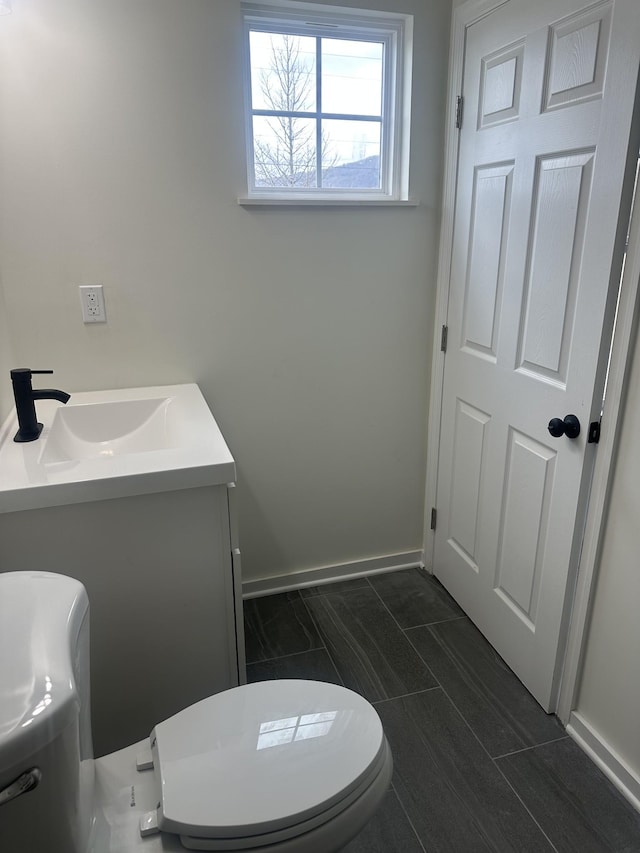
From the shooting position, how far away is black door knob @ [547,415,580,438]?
1.56 meters

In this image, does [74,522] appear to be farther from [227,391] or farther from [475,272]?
[475,272]

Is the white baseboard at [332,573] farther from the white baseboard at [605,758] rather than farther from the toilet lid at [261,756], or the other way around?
the toilet lid at [261,756]

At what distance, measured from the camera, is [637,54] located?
4.26 ft

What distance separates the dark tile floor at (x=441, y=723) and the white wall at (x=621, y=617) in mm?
152

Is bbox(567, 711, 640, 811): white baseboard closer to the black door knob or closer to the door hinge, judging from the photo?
the black door knob

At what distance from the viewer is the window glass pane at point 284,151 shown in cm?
206

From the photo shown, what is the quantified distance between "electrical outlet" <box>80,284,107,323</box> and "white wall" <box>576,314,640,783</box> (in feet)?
5.18

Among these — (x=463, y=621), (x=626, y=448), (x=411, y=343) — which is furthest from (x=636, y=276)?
(x=463, y=621)

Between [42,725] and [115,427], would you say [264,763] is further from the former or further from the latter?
[115,427]

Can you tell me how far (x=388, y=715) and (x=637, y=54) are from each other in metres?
1.84

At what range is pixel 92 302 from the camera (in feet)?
6.30

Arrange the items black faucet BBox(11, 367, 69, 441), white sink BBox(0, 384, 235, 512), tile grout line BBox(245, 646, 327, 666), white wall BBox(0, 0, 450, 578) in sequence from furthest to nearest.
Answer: tile grout line BBox(245, 646, 327, 666)
white wall BBox(0, 0, 450, 578)
black faucet BBox(11, 367, 69, 441)
white sink BBox(0, 384, 235, 512)

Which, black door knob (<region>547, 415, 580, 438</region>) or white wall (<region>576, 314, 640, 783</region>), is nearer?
white wall (<region>576, 314, 640, 783</region>)

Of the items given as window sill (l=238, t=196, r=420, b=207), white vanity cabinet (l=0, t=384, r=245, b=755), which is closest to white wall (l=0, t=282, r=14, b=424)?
white vanity cabinet (l=0, t=384, r=245, b=755)
